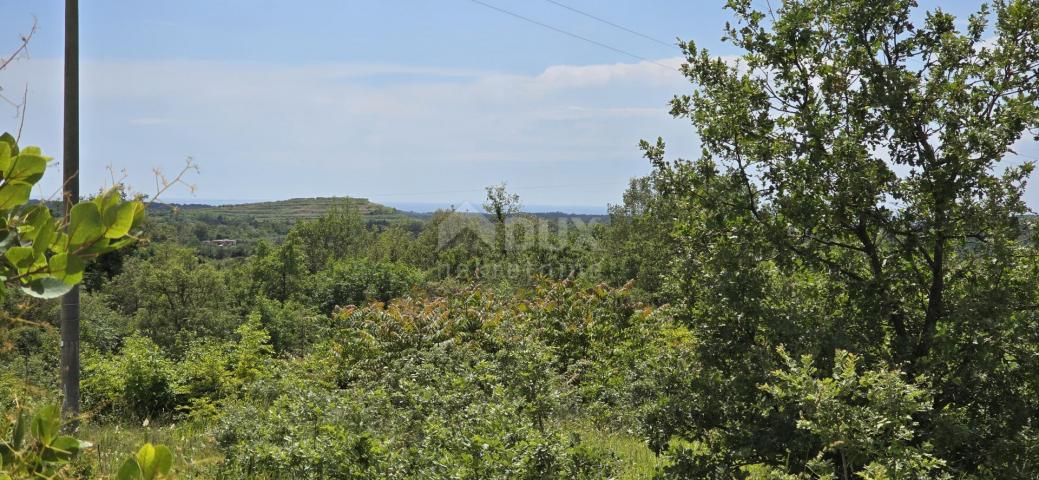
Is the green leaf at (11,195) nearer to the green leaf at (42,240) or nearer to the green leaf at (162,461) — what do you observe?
the green leaf at (42,240)

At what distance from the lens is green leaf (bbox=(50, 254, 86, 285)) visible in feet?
3.95

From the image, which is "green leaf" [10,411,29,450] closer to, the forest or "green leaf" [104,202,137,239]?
"green leaf" [104,202,137,239]

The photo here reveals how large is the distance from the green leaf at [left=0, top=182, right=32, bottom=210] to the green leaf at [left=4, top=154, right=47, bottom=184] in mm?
12

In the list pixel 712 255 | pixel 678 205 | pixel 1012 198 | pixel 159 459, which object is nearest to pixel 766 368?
pixel 712 255

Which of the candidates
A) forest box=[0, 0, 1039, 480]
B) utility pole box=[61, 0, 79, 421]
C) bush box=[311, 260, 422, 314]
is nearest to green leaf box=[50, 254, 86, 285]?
forest box=[0, 0, 1039, 480]

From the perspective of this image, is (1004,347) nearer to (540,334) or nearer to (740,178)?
(740,178)

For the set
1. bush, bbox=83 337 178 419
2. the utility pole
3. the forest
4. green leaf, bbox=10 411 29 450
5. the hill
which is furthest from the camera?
the hill

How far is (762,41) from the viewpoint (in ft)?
18.5

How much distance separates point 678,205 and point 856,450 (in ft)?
7.54

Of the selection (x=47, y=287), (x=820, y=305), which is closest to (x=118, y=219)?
(x=47, y=287)

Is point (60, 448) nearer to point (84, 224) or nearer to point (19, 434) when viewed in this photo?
point (19, 434)

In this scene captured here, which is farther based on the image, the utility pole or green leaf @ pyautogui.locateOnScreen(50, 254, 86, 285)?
the utility pole

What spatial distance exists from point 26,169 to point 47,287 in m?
0.22

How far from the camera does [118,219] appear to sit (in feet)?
4.08
